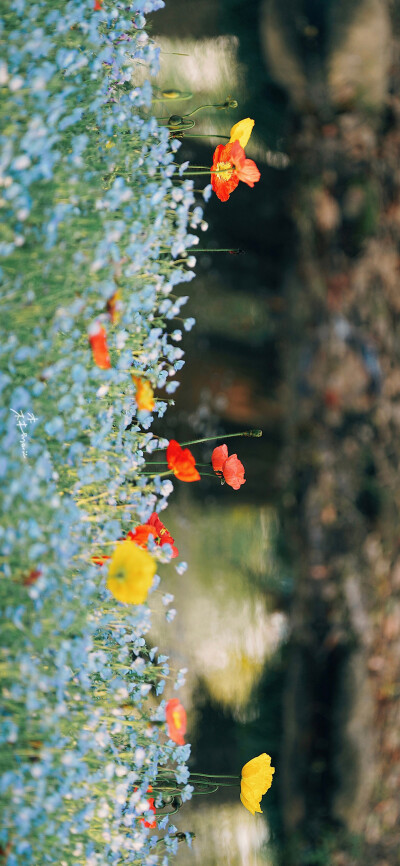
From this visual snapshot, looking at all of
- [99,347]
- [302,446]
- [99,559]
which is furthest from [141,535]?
[302,446]

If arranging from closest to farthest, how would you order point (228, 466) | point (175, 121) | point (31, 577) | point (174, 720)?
point (31, 577)
point (174, 720)
point (175, 121)
point (228, 466)

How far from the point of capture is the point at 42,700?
0.71 meters

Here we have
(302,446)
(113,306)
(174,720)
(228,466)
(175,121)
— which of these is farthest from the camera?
(302,446)

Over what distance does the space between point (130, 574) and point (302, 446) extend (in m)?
1.48

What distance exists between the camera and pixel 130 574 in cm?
79

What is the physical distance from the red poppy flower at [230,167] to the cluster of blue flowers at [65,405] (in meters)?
0.17

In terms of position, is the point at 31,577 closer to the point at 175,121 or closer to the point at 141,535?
the point at 141,535

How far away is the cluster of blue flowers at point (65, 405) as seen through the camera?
0.69 meters

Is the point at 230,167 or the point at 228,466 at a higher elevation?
the point at 230,167

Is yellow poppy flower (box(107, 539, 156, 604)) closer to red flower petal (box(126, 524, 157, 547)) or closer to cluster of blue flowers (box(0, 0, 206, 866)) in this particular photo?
cluster of blue flowers (box(0, 0, 206, 866))

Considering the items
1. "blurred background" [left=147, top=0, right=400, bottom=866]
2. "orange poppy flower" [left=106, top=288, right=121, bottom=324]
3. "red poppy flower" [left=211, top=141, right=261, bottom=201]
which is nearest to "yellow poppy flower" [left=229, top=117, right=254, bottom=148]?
"red poppy flower" [left=211, top=141, right=261, bottom=201]

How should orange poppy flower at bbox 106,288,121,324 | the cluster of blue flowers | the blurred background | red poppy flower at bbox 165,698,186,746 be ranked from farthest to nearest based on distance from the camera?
the blurred background, red poppy flower at bbox 165,698,186,746, orange poppy flower at bbox 106,288,121,324, the cluster of blue flowers

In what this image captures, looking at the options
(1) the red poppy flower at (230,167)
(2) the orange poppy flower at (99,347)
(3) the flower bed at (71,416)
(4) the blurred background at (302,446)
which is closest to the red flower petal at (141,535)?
(3) the flower bed at (71,416)

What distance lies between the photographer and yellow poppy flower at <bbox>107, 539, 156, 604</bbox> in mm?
787
